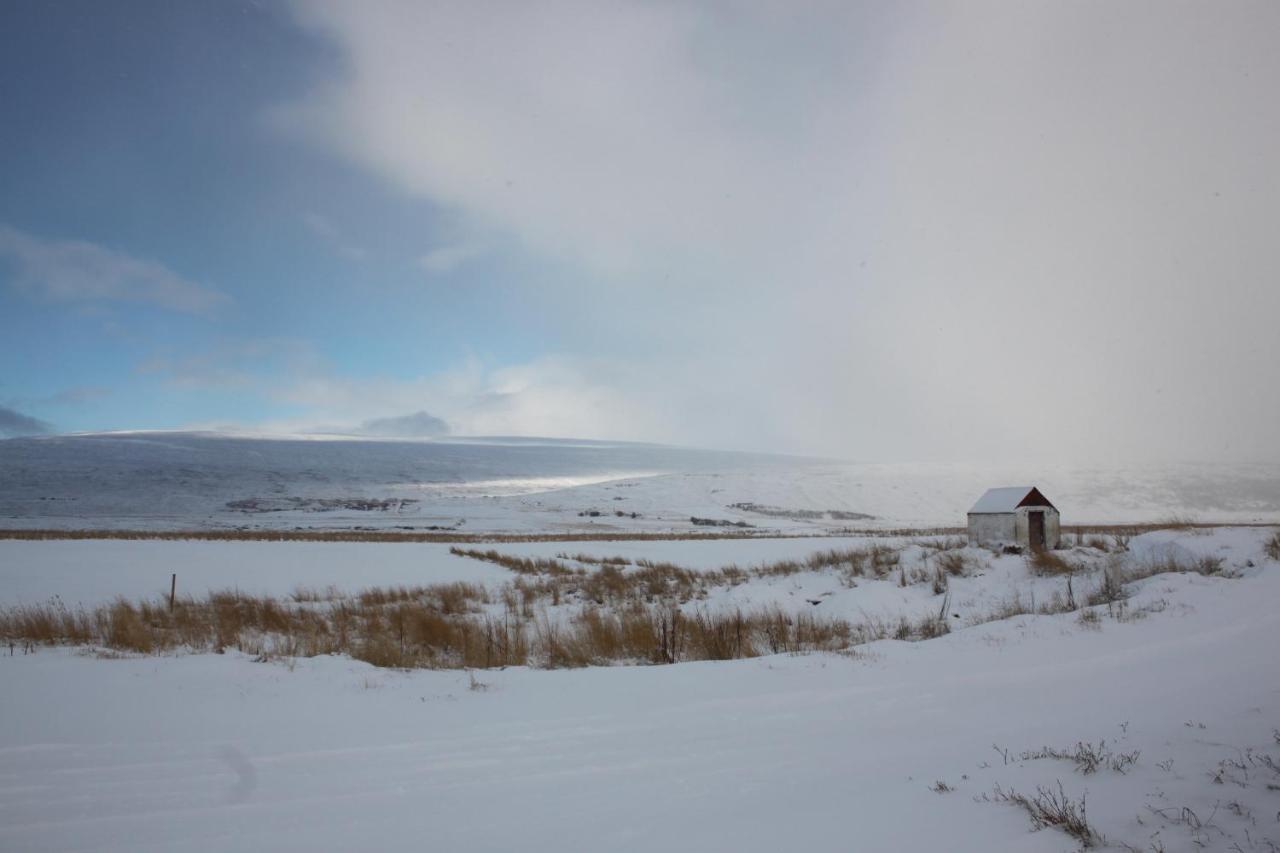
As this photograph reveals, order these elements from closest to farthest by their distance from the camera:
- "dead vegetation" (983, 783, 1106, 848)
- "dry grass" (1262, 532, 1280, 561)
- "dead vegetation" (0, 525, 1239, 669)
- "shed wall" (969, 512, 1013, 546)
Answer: "dead vegetation" (983, 783, 1106, 848) → "dead vegetation" (0, 525, 1239, 669) → "dry grass" (1262, 532, 1280, 561) → "shed wall" (969, 512, 1013, 546)

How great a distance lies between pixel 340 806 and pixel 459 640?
5.97m

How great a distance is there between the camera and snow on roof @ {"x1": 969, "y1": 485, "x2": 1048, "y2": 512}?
23391mm

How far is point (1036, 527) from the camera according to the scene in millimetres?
22594

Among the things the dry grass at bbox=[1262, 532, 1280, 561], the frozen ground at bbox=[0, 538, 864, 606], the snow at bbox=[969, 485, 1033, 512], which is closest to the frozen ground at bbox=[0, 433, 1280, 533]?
the frozen ground at bbox=[0, 538, 864, 606]

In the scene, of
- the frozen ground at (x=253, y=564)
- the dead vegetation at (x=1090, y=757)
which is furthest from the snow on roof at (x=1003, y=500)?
the dead vegetation at (x=1090, y=757)

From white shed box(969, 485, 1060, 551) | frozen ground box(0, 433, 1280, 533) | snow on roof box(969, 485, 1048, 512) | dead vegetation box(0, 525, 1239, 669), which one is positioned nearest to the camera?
dead vegetation box(0, 525, 1239, 669)

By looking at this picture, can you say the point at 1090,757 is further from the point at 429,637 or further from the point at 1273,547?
the point at 1273,547

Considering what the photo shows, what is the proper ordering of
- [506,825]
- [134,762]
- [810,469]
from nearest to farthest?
[506,825] < [134,762] < [810,469]

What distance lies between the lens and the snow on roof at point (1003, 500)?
23.4 meters

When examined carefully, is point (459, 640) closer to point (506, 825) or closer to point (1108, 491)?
point (506, 825)

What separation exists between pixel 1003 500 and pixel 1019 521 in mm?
1472

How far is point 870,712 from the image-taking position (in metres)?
4.67

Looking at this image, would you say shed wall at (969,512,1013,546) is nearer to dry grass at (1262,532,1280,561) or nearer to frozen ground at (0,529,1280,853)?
dry grass at (1262,532,1280,561)

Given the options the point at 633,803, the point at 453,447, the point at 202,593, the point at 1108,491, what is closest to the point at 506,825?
the point at 633,803
